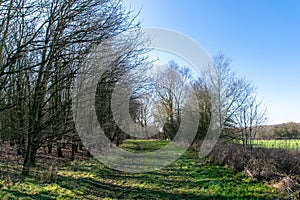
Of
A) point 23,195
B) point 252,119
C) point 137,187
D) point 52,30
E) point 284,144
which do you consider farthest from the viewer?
point 252,119

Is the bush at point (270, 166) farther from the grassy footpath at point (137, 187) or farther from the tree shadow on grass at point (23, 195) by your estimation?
the tree shadow on grass at point (23, 195)

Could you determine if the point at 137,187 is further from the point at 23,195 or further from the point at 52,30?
the point at 52,30

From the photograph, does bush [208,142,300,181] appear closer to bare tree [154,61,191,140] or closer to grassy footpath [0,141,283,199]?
grassy footpath [0,141,283,199]

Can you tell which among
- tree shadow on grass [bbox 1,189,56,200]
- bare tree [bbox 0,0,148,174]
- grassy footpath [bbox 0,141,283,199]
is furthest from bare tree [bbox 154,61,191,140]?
bare tree [bbox 0,0,148,174]

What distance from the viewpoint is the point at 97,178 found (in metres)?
8.54

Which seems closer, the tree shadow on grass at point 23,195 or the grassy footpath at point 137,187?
the tree shadow on grass at point 23,195

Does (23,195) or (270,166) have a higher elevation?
(270,166)

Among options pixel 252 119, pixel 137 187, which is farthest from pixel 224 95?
pixel 137 187

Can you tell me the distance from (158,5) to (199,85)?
46.7 feet

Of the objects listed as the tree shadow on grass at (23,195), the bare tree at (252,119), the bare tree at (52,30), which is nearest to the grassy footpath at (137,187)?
the tree shadow on grass at (23,195)

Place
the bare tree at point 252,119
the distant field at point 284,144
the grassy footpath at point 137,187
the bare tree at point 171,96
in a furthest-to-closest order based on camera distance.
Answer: the bare tree at point 171,96, the bare tree at point 252,119, the distant field at point 284,144, the grassy footpath at point 137,187

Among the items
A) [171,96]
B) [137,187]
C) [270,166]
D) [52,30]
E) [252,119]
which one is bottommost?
[137,187]

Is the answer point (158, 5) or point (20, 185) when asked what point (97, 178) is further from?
point (158, 5)

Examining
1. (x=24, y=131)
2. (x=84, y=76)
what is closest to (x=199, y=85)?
(x=84, y=76)
